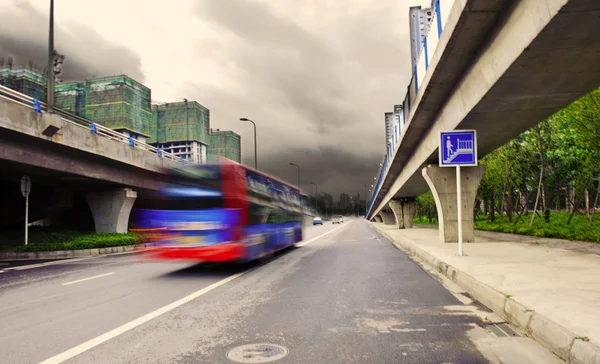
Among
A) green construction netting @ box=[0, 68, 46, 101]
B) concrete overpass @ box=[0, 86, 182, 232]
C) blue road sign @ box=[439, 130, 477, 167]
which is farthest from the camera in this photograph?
green construction netting @ box=[0, 68, 46, 101]

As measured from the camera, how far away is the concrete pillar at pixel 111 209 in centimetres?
2411

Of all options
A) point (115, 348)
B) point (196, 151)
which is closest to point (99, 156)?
point (115, 348)

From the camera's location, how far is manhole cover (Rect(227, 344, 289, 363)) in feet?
13.1

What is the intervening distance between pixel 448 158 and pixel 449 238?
6643 millimetres

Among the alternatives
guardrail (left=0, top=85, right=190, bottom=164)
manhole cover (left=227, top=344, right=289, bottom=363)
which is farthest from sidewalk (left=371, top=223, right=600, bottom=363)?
guardrail (left=0, top=85, right=190, bottom=164)

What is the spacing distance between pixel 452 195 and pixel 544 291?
11100 millimetres

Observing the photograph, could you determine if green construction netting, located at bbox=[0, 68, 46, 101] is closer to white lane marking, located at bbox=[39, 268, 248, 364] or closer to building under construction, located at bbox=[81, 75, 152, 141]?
building under construction, located at bbox=[81, 75, 152, 141]

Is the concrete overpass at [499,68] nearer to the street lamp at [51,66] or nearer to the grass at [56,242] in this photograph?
the street lamp at [51,66]

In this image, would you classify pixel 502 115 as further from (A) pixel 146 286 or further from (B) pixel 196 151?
(B) pixel 196 151

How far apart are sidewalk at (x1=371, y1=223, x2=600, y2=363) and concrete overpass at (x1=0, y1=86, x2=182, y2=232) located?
8.00 metres

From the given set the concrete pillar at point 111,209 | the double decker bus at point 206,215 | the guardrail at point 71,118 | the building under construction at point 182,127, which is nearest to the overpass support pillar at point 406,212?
the guardrail at point 71,118

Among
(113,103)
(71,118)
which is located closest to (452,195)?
(71,118)

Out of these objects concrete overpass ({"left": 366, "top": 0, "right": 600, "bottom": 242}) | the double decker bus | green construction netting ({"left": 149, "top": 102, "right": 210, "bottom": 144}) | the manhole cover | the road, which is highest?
green construction netting ({"left": 149, "top": 102, "right": 210, "bottom": 144})

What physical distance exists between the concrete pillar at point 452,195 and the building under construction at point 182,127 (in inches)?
1858
